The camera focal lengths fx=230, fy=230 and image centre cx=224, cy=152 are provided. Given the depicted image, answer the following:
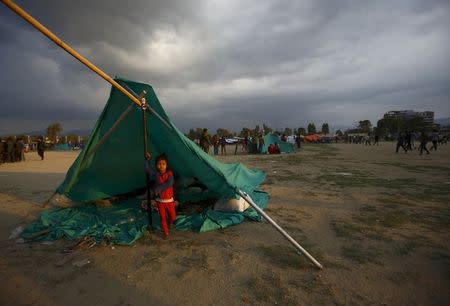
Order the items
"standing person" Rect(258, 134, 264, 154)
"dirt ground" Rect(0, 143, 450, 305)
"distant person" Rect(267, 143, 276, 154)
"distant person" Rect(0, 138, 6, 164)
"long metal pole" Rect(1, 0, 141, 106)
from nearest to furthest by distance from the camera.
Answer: "long metal pole" Rect(1, 0, 141, 106), "dirt ground" Rect(0, 143, 450, 305), "distant person" Rect(0, 138, 6, 164), "distant person" Rect(267, 143, 276, 154), "standing person" Rect(258, 134, 264, 154)

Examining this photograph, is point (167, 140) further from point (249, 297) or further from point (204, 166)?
point (249, 297)

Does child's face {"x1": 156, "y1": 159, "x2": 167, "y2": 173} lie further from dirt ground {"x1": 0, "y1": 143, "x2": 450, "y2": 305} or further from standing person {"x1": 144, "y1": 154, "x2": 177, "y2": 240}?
dirt ground {"x1": 0, "y1": 143, "x2": 450, "y2": 305}

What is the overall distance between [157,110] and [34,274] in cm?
285

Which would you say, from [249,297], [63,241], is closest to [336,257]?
[249,297]

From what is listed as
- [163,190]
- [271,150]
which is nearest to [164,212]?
[163,190]

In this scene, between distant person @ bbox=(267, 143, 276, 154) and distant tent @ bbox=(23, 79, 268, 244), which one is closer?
distant tent @ bbox=(23, 79, 268, 244)

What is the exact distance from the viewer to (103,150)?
4984mm

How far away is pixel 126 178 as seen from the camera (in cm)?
561

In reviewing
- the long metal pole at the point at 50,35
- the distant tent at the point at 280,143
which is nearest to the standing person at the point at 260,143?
the distant tent at the point at 280,143

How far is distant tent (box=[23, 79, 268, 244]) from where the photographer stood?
4062mm

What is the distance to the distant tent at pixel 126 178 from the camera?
13.3 ft

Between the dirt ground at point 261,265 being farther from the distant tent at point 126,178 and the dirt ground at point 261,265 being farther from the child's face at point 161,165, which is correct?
the child's face at point 161,165

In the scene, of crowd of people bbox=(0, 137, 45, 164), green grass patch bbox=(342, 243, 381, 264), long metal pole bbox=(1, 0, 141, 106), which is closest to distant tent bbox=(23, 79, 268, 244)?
long metal pole bbox=(1, 0, 141, 106)

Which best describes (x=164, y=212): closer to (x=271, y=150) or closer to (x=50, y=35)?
(x=50, y=35)
